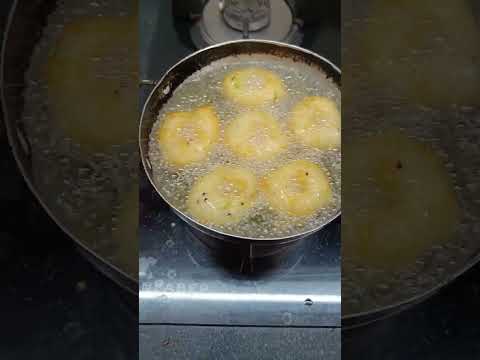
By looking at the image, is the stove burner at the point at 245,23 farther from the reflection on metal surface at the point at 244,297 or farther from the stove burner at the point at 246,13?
the reflection on metal surface at the point at 244,297

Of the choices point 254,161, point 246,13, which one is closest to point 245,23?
point 246,13

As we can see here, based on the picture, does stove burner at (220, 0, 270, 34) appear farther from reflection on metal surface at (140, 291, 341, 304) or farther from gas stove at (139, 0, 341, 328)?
reflection on metal surface at (140, 291, 341, 304)

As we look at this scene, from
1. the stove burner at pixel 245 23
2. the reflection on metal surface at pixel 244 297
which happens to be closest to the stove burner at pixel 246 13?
the stove burner at pixel 245 23

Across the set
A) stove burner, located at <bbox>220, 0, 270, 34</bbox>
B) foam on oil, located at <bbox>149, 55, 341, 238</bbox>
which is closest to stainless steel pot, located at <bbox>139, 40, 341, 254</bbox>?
foam on oil, located at <bbox>149, 55, 341, 238</bbox>

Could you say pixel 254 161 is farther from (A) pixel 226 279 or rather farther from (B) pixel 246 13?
(B) pixel 246 13

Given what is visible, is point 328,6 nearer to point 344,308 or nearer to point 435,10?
point 435,10

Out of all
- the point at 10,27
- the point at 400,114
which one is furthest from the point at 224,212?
the point at 10,27
